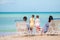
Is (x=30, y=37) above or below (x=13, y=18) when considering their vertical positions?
below

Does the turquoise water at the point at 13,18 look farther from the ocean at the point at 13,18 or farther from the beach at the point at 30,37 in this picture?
the beach at the point at 30,37

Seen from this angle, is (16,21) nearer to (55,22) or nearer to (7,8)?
(7,8)

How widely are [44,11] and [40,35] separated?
55cm

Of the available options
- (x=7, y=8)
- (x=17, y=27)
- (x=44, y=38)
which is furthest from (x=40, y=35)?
(x=7, y=8)

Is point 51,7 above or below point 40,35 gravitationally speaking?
above

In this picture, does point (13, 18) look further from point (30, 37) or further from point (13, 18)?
point (30, 37)

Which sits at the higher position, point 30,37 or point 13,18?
point 13,18

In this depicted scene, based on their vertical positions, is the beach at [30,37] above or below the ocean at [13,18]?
below

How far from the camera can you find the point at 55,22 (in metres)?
4.50

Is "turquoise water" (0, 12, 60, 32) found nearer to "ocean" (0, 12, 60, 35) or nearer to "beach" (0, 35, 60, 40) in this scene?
"ocean" (0, 12, 60, 35)

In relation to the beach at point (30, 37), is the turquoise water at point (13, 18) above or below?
above

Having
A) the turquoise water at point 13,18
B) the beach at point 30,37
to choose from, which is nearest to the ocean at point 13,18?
the turquoise water at point 13,18

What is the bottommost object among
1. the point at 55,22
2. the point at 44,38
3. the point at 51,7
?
the point at 44,38

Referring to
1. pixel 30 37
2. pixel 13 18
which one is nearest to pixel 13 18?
pixel 13 18
